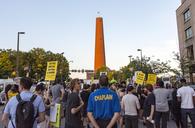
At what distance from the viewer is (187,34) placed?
5169 centimetres

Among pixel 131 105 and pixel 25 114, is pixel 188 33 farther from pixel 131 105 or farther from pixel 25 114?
pixel 25 114

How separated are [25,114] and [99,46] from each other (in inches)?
4653

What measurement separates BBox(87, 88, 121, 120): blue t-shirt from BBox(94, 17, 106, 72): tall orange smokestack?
383 feet

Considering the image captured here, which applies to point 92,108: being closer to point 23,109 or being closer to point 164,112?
point 23,109

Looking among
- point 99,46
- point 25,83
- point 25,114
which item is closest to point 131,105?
point 25,83

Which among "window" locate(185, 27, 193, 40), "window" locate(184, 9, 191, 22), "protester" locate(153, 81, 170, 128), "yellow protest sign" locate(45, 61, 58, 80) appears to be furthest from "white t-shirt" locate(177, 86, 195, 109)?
"window" locate(184, 9, 191, 22)

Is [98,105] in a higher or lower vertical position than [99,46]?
lower

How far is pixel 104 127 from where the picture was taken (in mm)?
5797

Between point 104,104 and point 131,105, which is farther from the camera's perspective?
point 131,105

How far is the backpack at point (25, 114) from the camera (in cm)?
517

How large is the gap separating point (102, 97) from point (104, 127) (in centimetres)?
52

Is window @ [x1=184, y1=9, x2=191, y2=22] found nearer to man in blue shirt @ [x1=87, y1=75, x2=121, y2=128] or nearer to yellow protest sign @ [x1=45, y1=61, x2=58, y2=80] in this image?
yellow protest sign @ [x1=45, y1=61, x2=58, y2=80]

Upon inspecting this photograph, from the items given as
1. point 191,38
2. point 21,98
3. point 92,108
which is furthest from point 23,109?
point 191,38

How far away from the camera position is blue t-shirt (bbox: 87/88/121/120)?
227 inches
